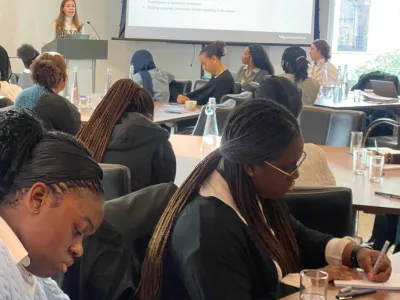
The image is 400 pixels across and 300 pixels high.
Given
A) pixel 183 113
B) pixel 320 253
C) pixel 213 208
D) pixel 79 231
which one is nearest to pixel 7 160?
pixel 79 231

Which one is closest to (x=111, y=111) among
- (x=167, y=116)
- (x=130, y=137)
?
(x=130, y=137)

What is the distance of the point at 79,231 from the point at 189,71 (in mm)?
8395

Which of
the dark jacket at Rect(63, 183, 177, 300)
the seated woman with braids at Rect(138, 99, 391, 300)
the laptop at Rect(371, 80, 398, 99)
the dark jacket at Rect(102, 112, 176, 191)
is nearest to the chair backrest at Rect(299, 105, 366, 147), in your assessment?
the dark jacket at Rect(102, 112, 176, 191)

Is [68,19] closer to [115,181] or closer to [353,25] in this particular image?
[353,25]

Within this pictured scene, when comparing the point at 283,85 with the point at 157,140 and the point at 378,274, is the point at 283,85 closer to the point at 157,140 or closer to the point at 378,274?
the point at 157,140

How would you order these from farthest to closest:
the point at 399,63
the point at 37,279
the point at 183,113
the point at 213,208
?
the point at 399,63
the point at 183,113
the point at 213,208
the point at 37,279

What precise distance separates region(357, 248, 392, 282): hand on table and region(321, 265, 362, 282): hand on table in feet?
0.11

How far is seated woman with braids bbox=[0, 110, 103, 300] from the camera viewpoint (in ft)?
3.58

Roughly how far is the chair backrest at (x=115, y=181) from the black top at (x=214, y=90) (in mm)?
3752

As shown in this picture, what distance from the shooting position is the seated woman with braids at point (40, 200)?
1090 millimetres

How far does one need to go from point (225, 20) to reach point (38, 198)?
26.3 feet

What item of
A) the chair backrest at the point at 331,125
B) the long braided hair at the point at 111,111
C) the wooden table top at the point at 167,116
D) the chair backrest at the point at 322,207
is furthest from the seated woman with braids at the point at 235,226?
the wooden table top at the point at 167,116

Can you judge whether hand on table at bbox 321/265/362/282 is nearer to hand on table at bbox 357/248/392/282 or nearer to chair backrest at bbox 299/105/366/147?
hand on table at bbox 357/248/392/282

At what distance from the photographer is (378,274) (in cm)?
183
